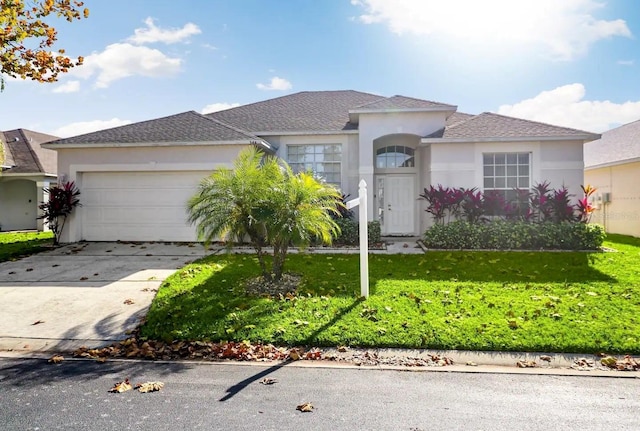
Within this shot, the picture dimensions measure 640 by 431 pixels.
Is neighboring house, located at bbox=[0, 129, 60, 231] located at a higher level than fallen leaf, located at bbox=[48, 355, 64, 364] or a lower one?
higher

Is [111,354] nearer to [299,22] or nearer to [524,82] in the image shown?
[299,22]

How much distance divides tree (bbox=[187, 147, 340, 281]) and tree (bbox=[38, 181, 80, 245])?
8129mm

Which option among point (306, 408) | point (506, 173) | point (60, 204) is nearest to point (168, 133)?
point (60, 204)

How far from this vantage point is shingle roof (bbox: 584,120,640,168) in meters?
15.8

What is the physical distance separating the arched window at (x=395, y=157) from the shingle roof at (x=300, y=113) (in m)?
1.71

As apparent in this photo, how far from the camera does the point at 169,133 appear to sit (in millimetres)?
13406

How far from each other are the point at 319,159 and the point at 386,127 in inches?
106

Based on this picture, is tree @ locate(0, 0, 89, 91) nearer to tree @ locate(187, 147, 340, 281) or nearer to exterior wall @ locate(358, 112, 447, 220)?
tree @ locate(187, 147, 340, 281)

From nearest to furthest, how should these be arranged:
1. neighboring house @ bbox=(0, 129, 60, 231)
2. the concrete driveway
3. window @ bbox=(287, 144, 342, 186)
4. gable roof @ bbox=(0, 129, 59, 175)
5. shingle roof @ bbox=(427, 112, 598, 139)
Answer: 1. the concrete driveway
2. shingle roof @ bbox=(427, 112, 598, 139)
3. window @ bbox=(287, 144, 342, 186)
4. gable roof @ bbox=(0, 129, 59, 175)
5. neighboring house @ bbox=(0, 129, 60, 231)

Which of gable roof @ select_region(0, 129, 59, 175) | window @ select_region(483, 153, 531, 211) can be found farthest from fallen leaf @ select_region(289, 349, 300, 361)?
gable roof @ select_region(0, 129, 59, 175)

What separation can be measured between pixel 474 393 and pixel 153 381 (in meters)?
3.20

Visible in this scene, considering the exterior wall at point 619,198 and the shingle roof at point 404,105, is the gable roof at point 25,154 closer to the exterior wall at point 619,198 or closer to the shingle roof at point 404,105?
the shingle roof at point 404,105

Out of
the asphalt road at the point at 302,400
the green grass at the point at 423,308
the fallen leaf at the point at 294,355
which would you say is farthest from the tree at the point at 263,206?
the asphalt road at the point at 302,400

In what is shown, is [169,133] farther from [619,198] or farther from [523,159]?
[619,198]
